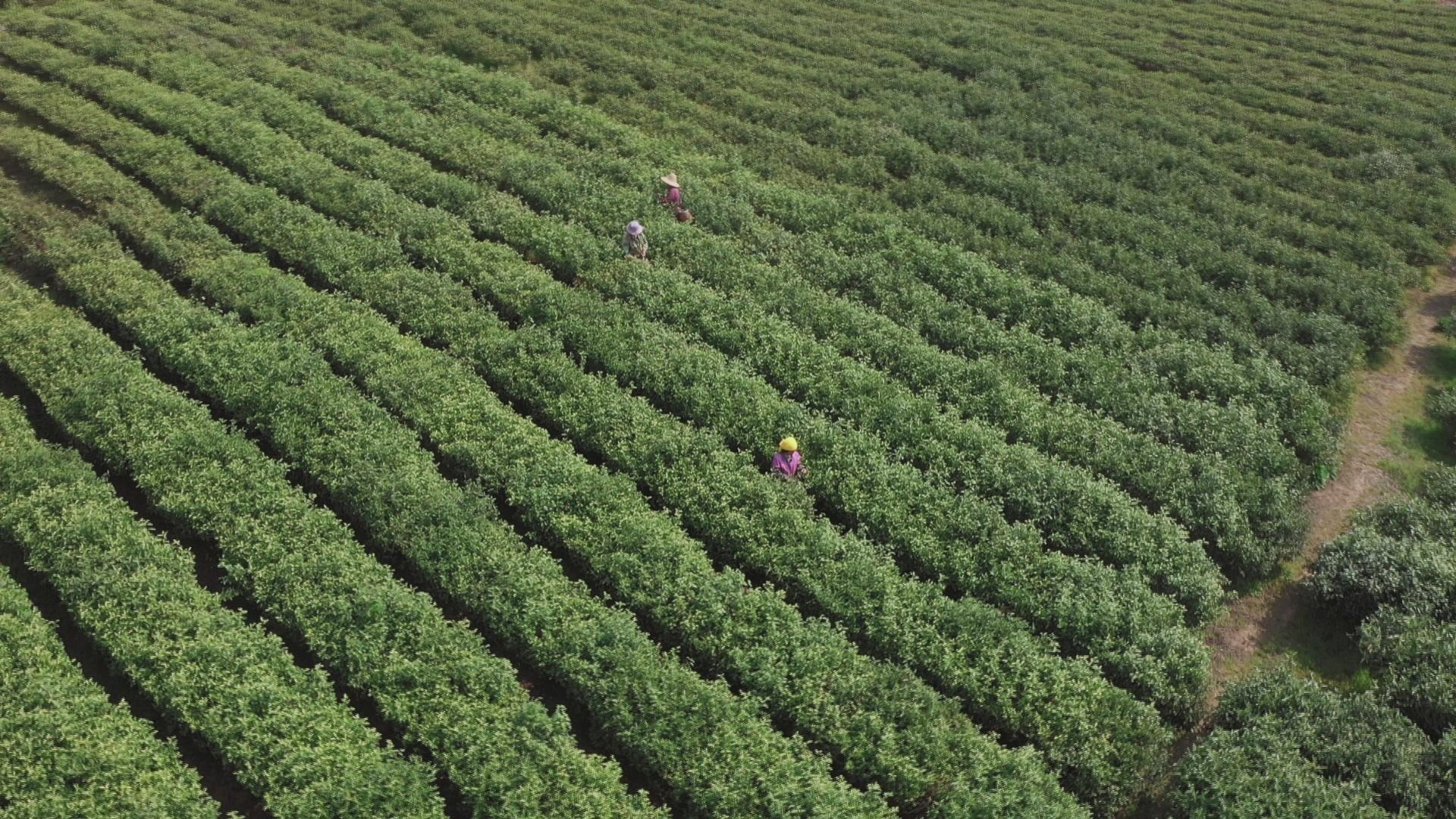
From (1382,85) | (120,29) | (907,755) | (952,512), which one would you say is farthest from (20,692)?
(1382,85)

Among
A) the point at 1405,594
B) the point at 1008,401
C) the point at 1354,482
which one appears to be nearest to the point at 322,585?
the point at 1008,401

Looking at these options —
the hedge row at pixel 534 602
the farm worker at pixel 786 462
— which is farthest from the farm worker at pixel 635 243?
the farm worker at pixel 786 462

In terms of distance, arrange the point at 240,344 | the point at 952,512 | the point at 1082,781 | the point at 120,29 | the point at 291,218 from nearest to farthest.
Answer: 1. the point at 1082,781
2. the point at 952,512
3. the point at 240,344
4. the point at 291,218
5. the point at 120,29

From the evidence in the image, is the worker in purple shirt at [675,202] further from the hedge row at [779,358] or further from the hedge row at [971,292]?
the hedge row at [779,358]

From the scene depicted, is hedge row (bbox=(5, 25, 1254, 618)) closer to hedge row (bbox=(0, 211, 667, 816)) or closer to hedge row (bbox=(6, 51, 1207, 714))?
hedge row (bbox=(6, 51, 1207, 714))

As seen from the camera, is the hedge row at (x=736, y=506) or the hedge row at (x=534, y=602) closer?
the hedge row at (x=534, y=602)

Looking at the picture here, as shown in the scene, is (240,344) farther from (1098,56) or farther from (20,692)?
(1098,56)

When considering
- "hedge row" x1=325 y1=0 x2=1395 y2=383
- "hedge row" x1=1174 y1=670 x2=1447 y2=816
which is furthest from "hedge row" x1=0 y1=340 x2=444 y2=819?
"hedge row" x1=325 y1=0 x2=1395 y2=383
